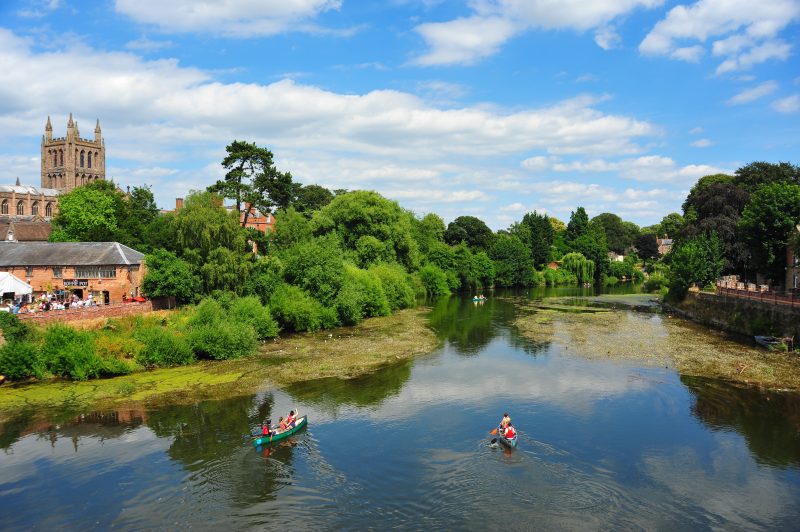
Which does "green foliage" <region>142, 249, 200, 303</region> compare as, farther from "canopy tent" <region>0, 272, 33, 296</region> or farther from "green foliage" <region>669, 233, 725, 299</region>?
"green foliage" <region>669, 233, 725, 299</region>

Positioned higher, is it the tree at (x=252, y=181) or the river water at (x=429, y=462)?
the tree at (x=252, y=181)

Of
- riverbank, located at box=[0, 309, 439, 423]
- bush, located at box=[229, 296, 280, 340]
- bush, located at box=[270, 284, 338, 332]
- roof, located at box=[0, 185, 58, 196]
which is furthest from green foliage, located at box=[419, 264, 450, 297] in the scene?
roof, located at box=[0, 185, 58, 196]

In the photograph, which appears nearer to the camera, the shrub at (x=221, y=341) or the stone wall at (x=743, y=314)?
the shrub at (x=221, y=341)

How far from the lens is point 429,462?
22.2 m

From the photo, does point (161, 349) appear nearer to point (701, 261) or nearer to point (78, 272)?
point (78, 272)

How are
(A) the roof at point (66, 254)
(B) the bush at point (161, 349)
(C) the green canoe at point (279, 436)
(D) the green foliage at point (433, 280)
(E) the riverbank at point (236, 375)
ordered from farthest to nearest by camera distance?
(D) the green foliage at point (433, 280), (A) the roof at point (66, 254), (B) the bush at point (161, 349), (E) the riverbank at point (236, 375), (C) the green canoe at point (279, 436)

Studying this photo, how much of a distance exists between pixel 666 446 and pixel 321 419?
1545 cm

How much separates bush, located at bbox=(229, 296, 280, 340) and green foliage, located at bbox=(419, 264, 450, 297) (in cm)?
4518

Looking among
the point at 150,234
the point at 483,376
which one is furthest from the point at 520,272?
the point at 483,376

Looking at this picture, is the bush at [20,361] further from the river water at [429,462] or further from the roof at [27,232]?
the roof at [27,232]

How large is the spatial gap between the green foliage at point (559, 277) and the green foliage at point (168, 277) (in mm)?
89430

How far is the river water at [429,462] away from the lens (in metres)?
18.5

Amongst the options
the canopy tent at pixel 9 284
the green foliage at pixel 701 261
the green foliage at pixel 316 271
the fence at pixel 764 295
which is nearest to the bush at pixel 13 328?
the canopy tent at pixel 9 284

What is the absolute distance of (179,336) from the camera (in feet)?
127
